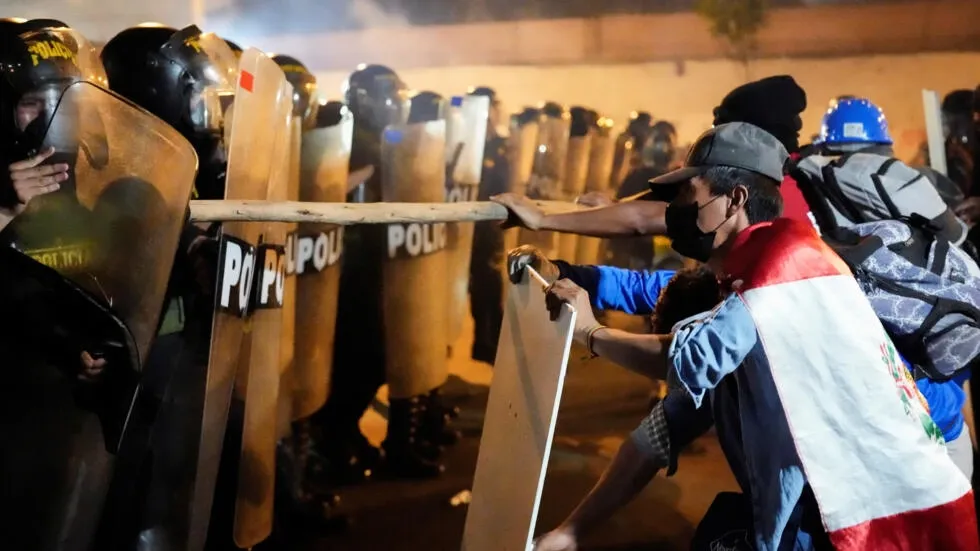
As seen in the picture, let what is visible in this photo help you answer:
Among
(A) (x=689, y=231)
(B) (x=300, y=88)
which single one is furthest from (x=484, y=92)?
(A) (x=689, y=231)

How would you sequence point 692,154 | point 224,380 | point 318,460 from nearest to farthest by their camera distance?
point 692,154 < point 224,380 < point 318,460

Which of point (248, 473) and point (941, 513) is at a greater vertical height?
point (941, 513)

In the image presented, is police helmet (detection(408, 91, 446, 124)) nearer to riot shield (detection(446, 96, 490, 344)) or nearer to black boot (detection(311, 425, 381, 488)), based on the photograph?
riot shield (detection(446, 96, 490, 344))

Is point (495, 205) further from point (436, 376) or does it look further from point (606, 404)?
point (606, 404)

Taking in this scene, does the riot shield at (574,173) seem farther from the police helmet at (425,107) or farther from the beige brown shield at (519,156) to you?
the police helmet at (425,107)

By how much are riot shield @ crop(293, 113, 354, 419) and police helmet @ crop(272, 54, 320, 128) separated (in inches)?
2.3

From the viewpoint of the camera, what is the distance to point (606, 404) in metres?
3.27

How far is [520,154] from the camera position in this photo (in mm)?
3012

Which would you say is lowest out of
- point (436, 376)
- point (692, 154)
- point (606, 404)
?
point (606, 404)

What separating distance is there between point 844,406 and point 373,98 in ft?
6.25

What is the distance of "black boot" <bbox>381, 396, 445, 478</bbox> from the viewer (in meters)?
2.80

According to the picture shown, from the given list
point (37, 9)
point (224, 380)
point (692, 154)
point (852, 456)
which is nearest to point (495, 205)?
point (692, 154)

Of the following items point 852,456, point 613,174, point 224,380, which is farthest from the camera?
point 613,174

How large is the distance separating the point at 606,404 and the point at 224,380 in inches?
73.4
